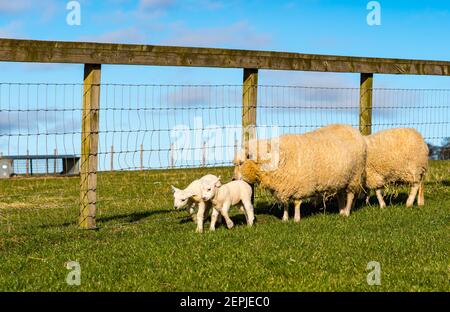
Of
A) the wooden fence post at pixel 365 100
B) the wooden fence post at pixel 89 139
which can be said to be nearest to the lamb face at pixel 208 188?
the wooden fence post at pixel 89 139

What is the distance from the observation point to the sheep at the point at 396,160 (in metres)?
13.0

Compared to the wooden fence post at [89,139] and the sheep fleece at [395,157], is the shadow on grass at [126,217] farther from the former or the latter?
the sheep fleece at [395,157]

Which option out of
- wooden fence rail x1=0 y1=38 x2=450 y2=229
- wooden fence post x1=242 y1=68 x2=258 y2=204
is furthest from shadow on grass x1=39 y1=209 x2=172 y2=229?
wooden fence post x1=242 y1=68 x2=258 y2=204

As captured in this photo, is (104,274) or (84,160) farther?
(84,160)

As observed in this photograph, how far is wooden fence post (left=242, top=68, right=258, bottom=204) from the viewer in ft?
39.7

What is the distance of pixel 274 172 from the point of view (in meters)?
11.2

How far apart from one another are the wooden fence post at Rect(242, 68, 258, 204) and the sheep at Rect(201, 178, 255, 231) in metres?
1.43

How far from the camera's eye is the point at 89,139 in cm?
1098

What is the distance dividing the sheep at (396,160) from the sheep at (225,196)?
3.13 m

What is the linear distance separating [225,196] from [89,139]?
221 centimetres

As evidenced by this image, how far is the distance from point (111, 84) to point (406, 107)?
6665mm
